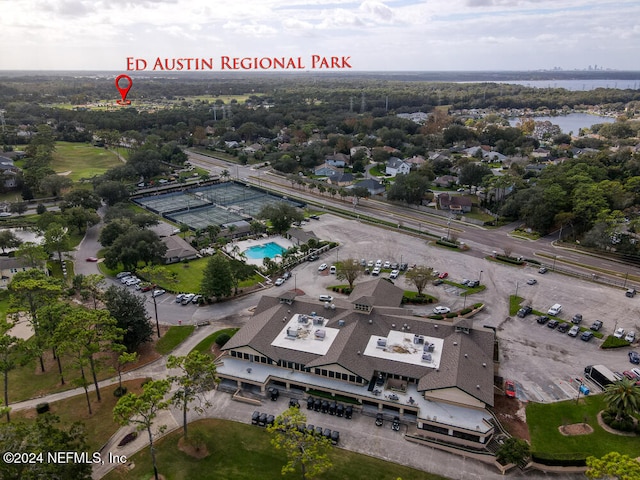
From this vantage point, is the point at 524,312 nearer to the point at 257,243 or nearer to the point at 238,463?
the point at 238,463

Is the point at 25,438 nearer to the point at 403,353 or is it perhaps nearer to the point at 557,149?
the point at 403,353

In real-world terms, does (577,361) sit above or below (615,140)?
below

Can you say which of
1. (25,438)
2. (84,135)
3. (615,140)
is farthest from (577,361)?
(84,135)

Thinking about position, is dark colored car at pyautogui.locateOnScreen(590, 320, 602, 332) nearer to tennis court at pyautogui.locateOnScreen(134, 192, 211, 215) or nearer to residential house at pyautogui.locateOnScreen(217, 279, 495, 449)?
residential house at pyautogui.locateOnScreen(217, 279, 495, 449)

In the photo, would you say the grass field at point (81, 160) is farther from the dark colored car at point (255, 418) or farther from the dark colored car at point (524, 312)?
the dark colored car at point (524, 312)

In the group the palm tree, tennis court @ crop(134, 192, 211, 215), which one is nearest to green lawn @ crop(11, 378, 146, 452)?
the palm tree

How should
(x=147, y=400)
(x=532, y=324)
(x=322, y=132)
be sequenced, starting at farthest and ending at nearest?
(x=322, y=132) → (x=532, y=324) → (x=147, y=400)

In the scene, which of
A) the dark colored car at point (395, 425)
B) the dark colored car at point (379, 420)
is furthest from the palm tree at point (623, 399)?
the dark colored car at point (379, 420)
